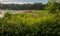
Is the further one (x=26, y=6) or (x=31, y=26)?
(x=26, y=6)

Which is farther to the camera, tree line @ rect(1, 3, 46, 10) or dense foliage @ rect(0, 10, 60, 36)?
tree line @ rect(1, 3, 46, 10)

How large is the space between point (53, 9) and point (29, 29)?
35.9 inches

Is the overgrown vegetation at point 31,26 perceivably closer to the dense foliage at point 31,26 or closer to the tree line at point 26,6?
the dense foliage at point 31,26

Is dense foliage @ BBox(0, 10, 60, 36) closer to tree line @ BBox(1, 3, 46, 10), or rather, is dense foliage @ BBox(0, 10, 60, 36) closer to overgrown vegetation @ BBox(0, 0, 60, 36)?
overgrown vegetation @ BBox(0, 0, 60, 36)

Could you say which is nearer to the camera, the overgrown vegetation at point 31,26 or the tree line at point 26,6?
the overgrown vegetation at point 31,26

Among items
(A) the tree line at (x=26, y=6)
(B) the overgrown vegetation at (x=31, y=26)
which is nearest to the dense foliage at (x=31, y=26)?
(B) the overgrown vegetation at (x=31, y=26)

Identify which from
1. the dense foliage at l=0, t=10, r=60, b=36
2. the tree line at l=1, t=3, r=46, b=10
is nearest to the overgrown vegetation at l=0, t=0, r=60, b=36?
the dense foliage at l=0, t=10, r=60, b=36

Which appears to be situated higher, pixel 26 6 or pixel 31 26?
pixel 31 26

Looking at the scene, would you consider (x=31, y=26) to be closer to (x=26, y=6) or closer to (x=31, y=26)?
(x=31, y=26)

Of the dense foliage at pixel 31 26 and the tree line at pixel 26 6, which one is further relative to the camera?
the tree line at pixel 26 6

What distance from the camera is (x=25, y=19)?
343 cm

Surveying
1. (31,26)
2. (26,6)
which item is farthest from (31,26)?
(26,6)

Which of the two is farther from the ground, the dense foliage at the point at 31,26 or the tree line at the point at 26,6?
the dense foliage at the point at 31,26

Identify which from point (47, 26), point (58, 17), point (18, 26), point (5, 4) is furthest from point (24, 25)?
point (5, 4)
